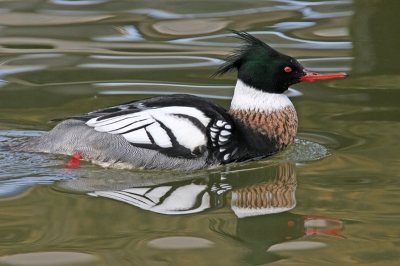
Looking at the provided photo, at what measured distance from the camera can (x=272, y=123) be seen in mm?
7871

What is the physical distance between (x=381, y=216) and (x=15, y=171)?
3.60 meters

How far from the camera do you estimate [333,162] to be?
7.60 meters

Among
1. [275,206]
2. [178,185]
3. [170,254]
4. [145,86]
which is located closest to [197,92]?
[145,86]

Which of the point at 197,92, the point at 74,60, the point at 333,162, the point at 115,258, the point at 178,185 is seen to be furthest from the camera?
the point at 74,60

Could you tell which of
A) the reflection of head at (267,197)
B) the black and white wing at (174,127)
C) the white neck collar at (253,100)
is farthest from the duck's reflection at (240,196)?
the white neck collar at (253,100)

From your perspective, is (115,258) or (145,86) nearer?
(115,258)

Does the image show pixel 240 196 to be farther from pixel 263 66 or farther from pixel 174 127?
pixel 263 66

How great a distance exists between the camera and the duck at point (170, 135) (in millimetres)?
7281

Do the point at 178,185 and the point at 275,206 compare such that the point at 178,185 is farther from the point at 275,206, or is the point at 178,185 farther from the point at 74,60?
the point at 74,60

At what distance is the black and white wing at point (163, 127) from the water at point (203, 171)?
0.99 ft

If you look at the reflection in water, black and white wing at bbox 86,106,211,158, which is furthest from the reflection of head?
black and white wing at bbox 86,106,211,158

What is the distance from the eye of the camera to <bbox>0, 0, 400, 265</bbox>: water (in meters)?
5.52

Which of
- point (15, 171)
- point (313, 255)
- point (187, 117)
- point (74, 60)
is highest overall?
point (74, 60)

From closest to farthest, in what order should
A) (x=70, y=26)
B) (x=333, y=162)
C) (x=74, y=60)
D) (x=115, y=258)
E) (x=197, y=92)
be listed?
(x=115, y=258) < (x=333, y=162) < (x=197, y=92) < (x=74, y=60) < (x=70, y=26)
